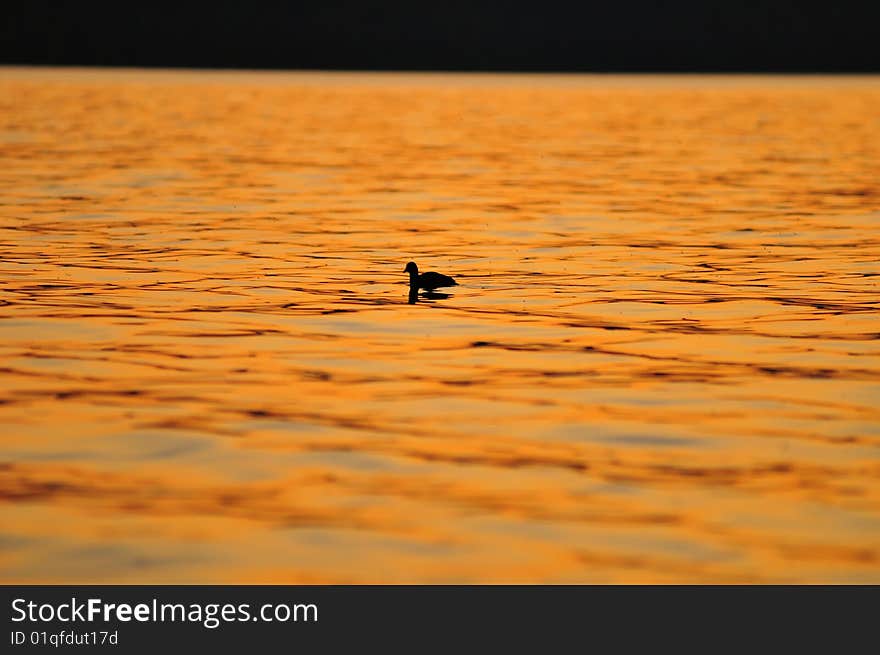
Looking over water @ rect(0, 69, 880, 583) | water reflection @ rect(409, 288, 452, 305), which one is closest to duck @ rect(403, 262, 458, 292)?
water reflection @ rect(409, 288, 452, 305)

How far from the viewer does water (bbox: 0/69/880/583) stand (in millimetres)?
10125

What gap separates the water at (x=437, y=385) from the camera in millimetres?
10125

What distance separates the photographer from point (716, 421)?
13.1 m

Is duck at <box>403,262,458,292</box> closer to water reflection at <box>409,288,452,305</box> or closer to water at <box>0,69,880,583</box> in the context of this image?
water reflection at <box>409,288,452,305</box>

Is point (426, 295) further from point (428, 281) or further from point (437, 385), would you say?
point (437, 385)

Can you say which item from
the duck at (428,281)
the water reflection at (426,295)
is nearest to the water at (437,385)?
the water reflection at (426,295)

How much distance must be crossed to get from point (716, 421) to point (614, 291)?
22.8 feet

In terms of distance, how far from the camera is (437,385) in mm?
14375

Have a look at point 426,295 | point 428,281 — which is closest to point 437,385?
point 428,281

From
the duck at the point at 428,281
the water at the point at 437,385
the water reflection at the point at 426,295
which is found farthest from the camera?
the duck at the point at 428,281

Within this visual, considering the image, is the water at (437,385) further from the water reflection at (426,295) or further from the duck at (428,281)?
the duck at (428,281)

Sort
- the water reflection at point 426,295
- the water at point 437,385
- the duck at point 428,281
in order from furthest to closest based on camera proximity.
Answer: the duck at point 428,281, the water reflection at point 426,295, the water at point 437,385
